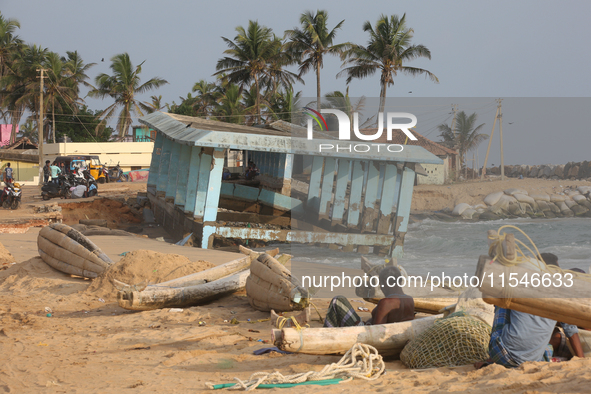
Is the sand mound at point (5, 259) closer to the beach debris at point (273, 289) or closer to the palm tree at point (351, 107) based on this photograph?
the beach debris at point (273, 289)

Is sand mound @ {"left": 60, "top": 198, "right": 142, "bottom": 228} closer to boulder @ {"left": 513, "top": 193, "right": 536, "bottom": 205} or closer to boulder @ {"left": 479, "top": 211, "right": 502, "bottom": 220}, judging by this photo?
boulder @ {"left": 479, "top": 211, "right": 502, "bottom": 220}

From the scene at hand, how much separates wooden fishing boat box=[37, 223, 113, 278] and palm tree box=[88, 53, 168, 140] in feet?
119

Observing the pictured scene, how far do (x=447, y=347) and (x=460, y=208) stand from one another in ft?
6.09

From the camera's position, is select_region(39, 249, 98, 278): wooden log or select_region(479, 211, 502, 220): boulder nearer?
select_region(479, 211, 502, 220): boulder

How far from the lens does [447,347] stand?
422 cm

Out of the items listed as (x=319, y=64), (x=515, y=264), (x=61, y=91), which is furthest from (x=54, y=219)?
(x=61, y=91)

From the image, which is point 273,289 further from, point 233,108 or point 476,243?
point 233,108

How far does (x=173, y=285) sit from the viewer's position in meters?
6.79

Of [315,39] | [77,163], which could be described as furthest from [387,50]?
[77,163]

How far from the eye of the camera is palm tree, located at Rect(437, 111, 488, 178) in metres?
5.33

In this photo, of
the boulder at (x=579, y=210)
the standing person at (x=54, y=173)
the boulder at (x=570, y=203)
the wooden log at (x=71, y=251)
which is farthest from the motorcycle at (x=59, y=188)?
the boulder at (x=579, y=210)

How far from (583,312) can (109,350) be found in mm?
4173

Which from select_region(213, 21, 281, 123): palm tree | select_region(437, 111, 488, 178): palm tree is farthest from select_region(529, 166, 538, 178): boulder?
select_region(213, 21, 281, 123): palm tree

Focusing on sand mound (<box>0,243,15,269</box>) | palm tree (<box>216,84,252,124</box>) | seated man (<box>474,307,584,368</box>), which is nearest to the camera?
seated man (<box>474,307,584,368</box>)
